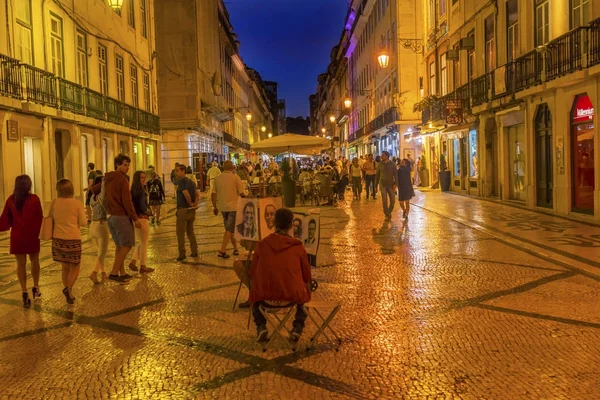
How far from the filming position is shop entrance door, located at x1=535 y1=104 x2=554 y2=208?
17.9 metres

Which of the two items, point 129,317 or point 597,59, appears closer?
point 129,317

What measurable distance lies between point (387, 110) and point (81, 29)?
22838mm

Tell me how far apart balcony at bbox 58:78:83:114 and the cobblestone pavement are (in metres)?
10.4

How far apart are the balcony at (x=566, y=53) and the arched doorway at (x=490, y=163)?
265 inches

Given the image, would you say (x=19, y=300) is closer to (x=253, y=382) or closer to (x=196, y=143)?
(x=253, y=382)

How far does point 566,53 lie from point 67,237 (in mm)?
13277

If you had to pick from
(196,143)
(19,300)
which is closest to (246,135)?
(196,143)

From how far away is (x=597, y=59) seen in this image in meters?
14.0

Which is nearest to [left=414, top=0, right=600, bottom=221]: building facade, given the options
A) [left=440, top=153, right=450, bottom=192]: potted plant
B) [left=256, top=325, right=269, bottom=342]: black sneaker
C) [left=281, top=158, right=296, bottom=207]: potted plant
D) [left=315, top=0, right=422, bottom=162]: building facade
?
[left=440, top=153, right=450, bottom=192]: potted plant

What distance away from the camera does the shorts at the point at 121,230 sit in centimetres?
870

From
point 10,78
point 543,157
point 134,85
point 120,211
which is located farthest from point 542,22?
point 134,85

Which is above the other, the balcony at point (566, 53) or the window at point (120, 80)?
the window at point (120, 80)

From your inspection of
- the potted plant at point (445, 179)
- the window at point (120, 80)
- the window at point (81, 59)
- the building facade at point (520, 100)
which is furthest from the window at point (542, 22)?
the window at point (120, 80)

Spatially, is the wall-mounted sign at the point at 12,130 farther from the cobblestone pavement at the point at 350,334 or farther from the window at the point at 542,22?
the window at the point at 542,22
